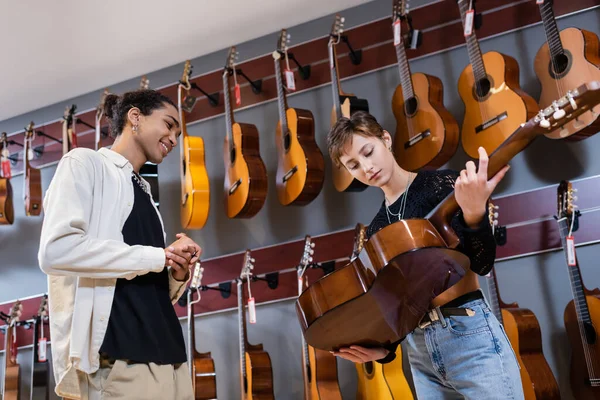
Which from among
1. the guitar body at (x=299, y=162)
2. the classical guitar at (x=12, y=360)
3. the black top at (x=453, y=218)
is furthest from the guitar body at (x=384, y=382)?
the classical guitar at (x=12, y=360)

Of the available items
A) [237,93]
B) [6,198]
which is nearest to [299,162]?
[237,93]

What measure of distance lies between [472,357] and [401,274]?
0.36m

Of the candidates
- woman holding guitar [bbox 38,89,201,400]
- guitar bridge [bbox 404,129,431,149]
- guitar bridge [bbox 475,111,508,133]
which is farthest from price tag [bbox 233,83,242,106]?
woman holding guitar [bbox 38,89,201,400]

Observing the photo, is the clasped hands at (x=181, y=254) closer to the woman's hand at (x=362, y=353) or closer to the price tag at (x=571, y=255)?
the woman's hand at (x=362, y=353)

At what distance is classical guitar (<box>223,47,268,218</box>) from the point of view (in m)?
3.83

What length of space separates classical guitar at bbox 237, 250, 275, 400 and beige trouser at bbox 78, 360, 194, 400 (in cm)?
192

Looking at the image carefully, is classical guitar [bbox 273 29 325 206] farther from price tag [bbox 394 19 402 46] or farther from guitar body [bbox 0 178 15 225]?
guitar body [bbox 0 178 15 225]

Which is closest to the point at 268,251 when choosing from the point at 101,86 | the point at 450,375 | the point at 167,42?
the point at 167,42

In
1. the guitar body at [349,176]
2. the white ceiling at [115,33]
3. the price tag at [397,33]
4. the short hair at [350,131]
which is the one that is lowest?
the short hair at [350,131]

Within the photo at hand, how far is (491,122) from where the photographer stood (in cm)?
322

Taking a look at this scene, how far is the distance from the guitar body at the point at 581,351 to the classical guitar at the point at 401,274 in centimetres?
145

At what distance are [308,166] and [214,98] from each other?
1.32 m

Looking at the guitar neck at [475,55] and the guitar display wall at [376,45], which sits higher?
the guitar display wall at [376,45]

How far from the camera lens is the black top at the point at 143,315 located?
1.72 meters
